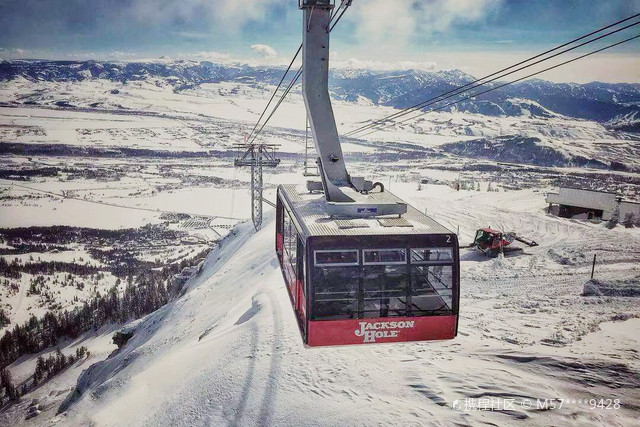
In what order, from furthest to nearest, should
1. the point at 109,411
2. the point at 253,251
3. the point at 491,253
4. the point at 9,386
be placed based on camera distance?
the point at 9,386 → the point at 253,251 → the point at 491,253 → the point at 109,411

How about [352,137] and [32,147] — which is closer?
[32,147]

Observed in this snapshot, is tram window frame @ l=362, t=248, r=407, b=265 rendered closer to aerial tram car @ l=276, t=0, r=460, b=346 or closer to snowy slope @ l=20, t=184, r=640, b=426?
aerial tram car @ l=276, t=0, r=460, b=346

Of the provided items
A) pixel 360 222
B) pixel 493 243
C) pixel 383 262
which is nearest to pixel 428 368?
pixel 383 262

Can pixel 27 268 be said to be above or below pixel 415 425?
below

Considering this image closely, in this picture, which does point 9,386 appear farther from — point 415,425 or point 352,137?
point 352,137

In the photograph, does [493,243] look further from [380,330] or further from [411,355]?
[380,330]

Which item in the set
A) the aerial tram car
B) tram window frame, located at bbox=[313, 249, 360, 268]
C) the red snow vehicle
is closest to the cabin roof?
the aerial tram car

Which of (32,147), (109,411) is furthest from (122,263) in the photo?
(32,147)
